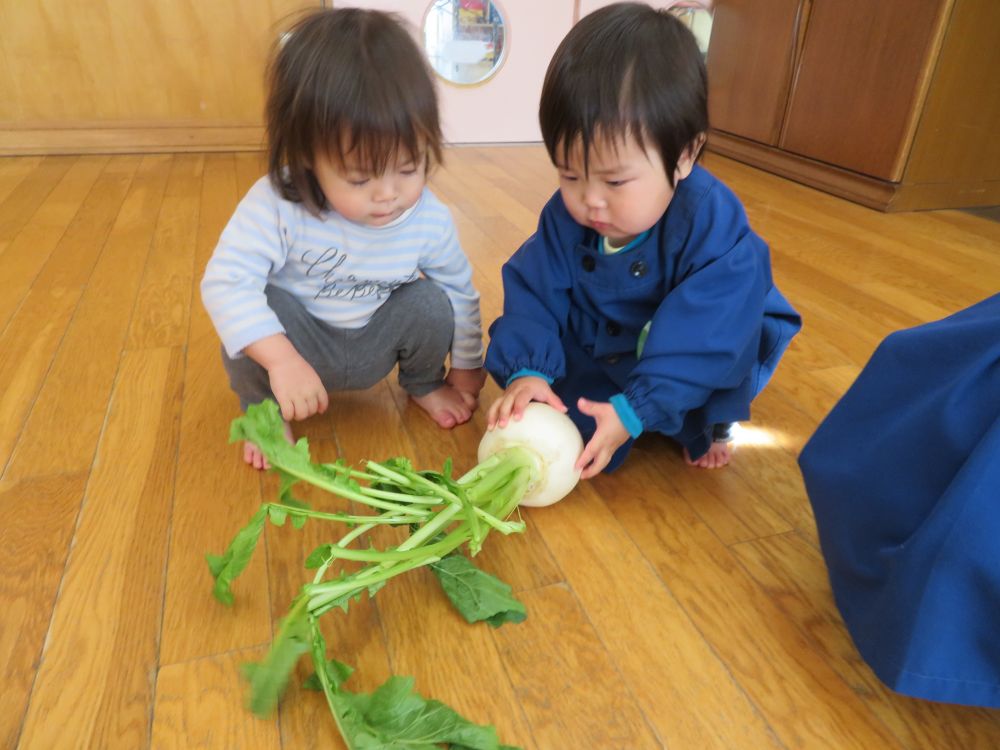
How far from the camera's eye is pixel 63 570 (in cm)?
77

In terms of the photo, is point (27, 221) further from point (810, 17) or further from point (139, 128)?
point (810, 17)

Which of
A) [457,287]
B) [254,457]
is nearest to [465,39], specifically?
[457,287]

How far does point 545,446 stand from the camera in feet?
2.74

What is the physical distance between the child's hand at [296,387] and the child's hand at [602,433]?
0.33m

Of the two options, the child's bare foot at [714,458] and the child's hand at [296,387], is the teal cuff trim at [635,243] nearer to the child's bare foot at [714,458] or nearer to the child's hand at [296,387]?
the child's bare foot at [714,458]

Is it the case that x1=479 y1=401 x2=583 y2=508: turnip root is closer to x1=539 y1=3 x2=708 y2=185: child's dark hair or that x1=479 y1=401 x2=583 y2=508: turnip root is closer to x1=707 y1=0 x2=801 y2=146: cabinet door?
x1=539 y1=3 x2=708 y2=185: child's dark hair

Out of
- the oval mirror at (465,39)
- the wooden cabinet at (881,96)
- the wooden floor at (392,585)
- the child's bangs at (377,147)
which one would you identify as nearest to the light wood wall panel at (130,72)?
the oval mirror at (465,39)

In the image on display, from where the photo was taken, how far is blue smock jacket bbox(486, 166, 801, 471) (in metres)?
0.84

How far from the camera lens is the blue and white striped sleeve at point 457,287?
1030 millimetres

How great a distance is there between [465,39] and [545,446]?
7.79 ft

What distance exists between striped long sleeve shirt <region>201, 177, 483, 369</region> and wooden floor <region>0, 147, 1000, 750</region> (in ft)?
0.55

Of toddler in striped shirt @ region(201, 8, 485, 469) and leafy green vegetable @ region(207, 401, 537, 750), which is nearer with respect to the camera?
leafy green vegetable @ region(207, 401, 537, 750)

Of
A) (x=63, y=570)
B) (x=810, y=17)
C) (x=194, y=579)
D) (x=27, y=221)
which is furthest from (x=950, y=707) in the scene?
(x=810, y=17)

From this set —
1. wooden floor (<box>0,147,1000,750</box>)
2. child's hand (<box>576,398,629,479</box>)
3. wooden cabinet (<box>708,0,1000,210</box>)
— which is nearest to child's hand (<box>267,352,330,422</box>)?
wooden floor (<box>0,147,1000,750</box>)
